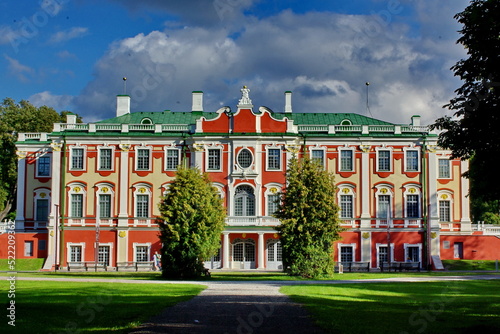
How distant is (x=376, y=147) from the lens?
177 ft

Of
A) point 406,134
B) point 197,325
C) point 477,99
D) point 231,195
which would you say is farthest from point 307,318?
point 406,134

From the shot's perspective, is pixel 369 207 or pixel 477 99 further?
pixel 369 207

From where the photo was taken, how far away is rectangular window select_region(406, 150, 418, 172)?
53844 millimetres

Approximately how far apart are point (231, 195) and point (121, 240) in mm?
9199

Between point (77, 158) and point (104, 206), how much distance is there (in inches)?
174

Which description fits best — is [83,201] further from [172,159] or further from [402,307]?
[402,307]

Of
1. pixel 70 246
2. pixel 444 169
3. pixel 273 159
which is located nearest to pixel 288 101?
pixel 273 159

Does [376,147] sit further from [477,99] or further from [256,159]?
[477,99]

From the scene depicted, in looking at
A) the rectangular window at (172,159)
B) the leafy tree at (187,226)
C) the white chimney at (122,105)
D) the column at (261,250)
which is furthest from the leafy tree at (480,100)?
the white chimney at (122,105)

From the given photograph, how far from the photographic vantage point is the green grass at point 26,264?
167ft

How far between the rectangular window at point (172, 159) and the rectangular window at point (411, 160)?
18343 millimetres

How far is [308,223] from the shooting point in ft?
124

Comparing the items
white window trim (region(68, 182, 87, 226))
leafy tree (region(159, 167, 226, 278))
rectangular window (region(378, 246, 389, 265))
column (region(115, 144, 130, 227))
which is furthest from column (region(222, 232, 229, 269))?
leafy tree (region(159, 167, 226, 278))

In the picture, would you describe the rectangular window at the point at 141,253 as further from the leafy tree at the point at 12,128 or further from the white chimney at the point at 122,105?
the leafy tree at the point at 12,128
